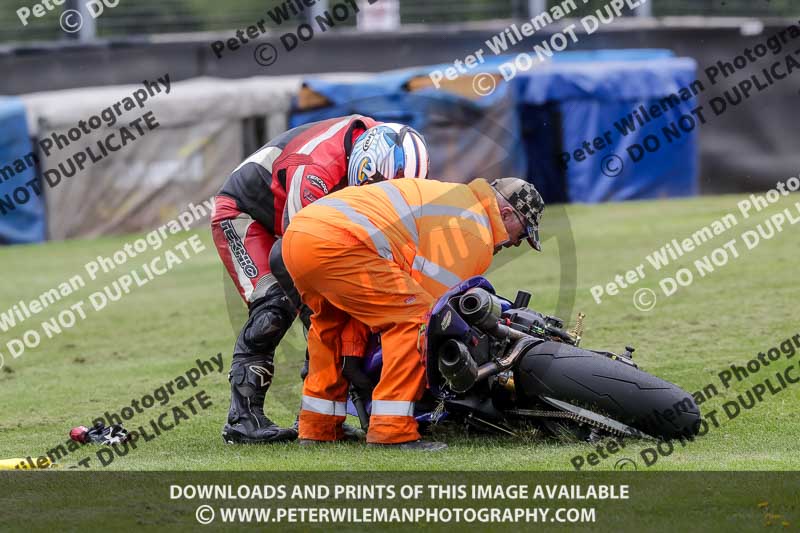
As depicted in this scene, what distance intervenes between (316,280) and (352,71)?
1570 cm

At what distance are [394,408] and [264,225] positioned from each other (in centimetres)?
166

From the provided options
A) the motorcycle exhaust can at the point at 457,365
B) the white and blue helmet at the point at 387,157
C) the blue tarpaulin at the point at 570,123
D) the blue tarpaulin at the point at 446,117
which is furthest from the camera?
the blue tarpaulin at the point at 570,123

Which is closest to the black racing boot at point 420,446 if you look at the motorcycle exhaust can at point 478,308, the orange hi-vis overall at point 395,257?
the orange hi-vis overall at point 395,257

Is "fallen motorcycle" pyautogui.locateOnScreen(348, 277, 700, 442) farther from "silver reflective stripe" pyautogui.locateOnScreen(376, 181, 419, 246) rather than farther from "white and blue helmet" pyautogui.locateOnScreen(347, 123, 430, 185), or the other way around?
"white and blue helmet" pyautogui.locateOnScreen(347, 123, 430, 185)

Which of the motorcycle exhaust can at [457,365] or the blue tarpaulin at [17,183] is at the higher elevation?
the motorcycle exhaust can at [457,365]

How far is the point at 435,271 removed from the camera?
244 inches

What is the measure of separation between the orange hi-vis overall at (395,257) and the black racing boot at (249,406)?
704mm

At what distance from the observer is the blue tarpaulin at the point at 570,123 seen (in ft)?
64.0

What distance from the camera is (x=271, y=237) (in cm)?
729

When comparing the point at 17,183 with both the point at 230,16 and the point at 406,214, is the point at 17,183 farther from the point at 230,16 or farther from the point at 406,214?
the point at 406,214

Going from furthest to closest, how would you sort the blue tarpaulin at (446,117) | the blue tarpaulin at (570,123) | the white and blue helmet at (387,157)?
1. the blue tarpaulin at (570,123)
2. the blue tarpaulin at (446,117)
3. the white and blue helmet at (387,157)

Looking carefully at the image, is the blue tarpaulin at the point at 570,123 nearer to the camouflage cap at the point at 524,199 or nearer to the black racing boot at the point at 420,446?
the camouflage cap at the point at 524,199

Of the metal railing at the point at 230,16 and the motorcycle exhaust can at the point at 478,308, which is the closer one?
the motorcycle exhaust can at the point at 478,308

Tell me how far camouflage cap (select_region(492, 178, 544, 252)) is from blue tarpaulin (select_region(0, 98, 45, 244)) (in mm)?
13180
